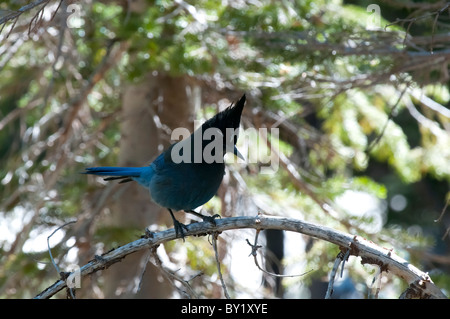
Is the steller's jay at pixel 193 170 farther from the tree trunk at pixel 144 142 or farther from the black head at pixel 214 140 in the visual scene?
the tree trunk at pixel 144 142

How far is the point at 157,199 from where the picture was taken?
162 inches

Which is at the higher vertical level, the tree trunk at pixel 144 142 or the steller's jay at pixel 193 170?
the steller's jay at pixel 193 170

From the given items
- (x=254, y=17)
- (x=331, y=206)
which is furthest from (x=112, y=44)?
(x=331, y=206)

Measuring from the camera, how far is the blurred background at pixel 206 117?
4695 mm

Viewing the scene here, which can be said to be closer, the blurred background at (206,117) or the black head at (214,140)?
the black head at (214,140)

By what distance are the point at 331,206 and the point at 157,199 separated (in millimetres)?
1996

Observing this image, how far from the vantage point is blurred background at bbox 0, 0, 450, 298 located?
4695mm

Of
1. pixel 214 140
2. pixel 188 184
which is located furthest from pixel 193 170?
pixel 214 140

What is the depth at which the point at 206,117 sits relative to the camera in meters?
5.74

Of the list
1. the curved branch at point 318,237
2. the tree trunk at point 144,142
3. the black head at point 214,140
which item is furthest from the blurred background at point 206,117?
the curved branch at point 318,237

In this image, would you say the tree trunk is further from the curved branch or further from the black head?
the curved branch

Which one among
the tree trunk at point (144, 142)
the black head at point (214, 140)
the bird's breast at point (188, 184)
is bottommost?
the tree trunk at point (144, 142)

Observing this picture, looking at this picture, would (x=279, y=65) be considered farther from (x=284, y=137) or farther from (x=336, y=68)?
(x=284, y=137)

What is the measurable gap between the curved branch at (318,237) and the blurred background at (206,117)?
1.44m
